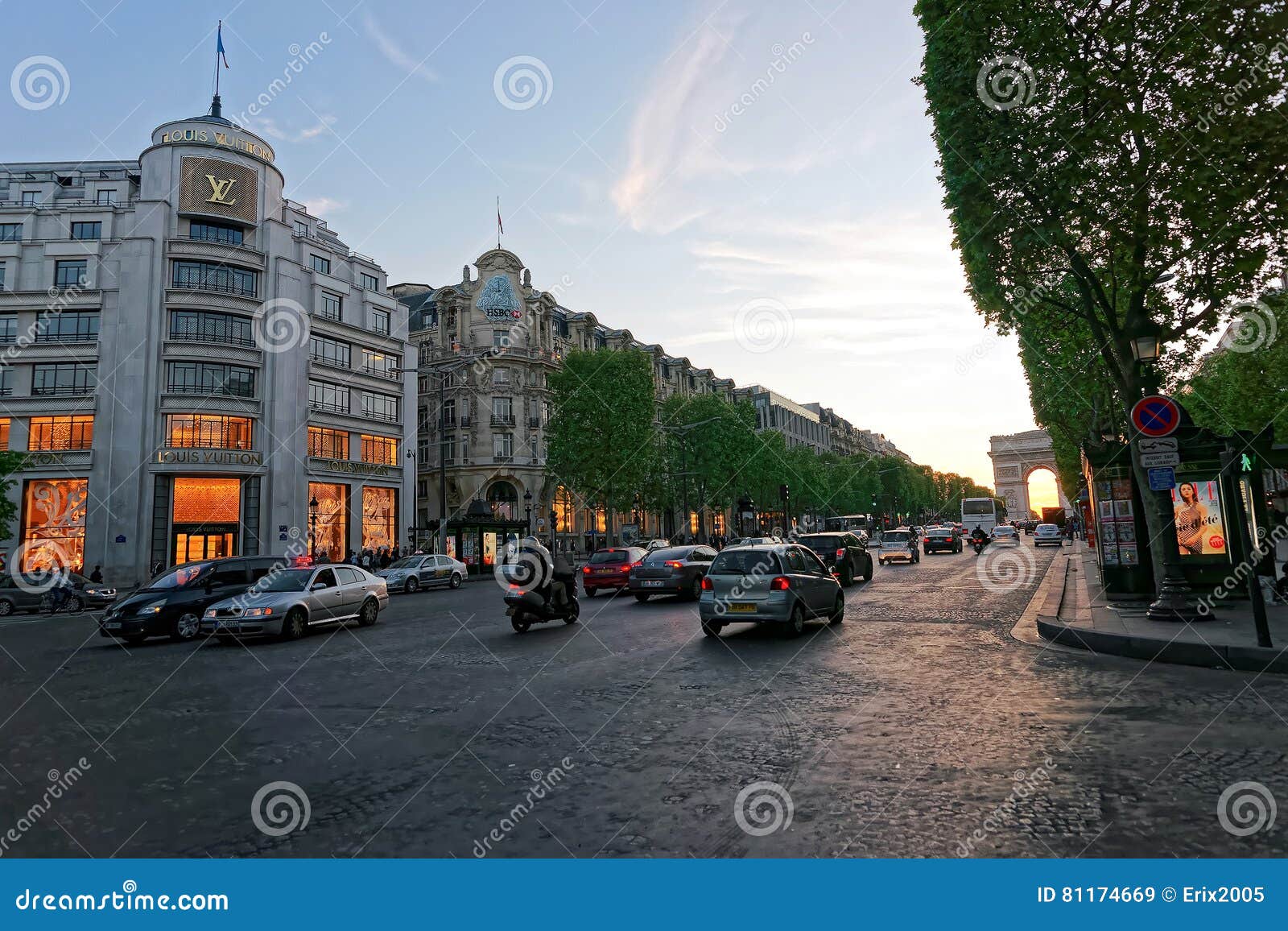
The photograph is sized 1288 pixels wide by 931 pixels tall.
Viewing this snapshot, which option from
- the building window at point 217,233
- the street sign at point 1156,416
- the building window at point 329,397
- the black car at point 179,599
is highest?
the building window at point 217,233

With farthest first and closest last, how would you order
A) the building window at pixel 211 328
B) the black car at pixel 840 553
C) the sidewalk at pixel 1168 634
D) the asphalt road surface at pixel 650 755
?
the building window at pixel 211 328
the black car at pixel 840 553
the sidewalk at pixel 1168 634
the asphalt road surface at pixel 650 755

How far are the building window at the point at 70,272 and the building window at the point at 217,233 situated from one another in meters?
6.02

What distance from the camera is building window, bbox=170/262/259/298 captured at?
4141cm

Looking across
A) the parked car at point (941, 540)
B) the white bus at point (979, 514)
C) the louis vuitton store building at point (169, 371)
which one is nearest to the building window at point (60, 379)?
the louis vuitton store building at point (169, 371)

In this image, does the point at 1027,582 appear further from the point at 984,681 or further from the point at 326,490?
the point at 326,490

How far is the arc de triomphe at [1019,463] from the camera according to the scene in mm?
132250

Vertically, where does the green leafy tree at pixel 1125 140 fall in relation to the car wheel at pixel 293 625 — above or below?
above

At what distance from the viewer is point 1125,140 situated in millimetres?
12828

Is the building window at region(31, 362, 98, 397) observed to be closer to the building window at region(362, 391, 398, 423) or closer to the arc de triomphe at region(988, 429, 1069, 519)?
the building window at region(362, 391, 398, 423)

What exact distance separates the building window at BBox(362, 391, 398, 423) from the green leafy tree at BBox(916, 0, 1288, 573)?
42486mm

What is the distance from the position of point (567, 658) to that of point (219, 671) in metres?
4.83

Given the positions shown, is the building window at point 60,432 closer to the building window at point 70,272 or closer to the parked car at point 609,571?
the building window at point 70,272

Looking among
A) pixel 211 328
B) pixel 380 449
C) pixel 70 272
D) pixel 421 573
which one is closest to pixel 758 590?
pixel 421 573

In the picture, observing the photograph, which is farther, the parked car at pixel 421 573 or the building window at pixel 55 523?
the building window at pixel 55 523
